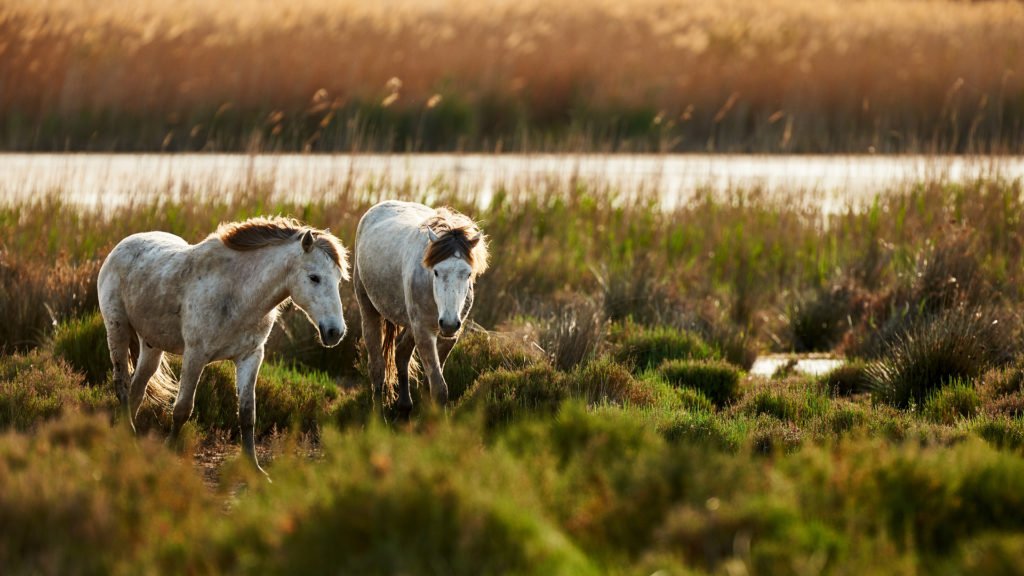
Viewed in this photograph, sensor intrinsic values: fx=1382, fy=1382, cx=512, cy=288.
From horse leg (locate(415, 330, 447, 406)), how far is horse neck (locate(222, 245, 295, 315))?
1.29m

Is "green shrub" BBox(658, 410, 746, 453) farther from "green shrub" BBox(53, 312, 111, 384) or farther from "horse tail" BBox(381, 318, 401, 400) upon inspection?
"green shrub" BBox(53, 312, 111, 384)

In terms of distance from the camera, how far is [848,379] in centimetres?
1083

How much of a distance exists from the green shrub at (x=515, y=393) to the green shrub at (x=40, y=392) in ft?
7.92

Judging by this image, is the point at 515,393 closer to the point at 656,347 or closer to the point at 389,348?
the point at 389,348

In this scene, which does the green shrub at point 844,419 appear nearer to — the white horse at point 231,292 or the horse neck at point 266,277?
the white horse at point 231,292

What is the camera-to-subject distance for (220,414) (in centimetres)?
Answer: 960

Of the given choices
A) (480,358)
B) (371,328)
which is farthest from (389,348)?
(480,358)

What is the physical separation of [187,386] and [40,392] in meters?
1.89

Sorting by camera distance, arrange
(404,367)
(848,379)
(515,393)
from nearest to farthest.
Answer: (515,393)
(404,367)
(848,379)

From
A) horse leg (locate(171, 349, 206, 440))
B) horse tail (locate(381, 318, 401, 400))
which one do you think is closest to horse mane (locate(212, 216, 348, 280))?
horse leg (locate(171, 349, 206, 440))

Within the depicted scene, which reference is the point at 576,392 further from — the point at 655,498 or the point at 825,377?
the point at 655,498

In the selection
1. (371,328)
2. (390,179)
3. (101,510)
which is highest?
(390,179)

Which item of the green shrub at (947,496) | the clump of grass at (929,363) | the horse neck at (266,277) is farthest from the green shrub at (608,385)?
the green shrub at (947,496)

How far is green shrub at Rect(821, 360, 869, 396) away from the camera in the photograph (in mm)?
10688
